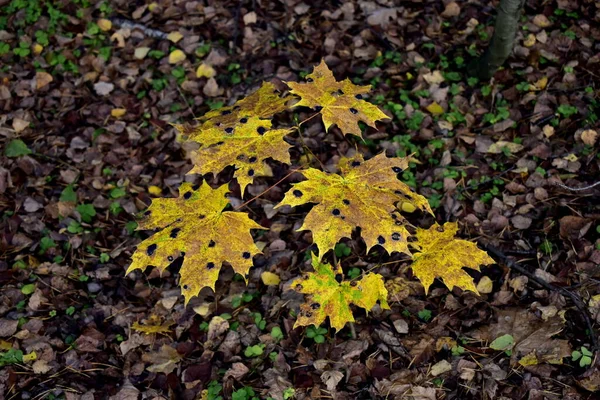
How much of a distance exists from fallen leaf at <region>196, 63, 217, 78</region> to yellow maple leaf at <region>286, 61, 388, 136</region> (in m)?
1.80

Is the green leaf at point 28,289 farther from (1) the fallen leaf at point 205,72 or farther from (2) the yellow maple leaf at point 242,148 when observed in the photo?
A: (1) the fallen leaf at point 205,72

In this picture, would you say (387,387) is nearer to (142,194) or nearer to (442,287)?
(442,287)

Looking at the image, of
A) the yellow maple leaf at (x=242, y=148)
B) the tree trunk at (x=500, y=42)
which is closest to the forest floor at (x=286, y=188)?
the tree trunk at (x=500, y=42)

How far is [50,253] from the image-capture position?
3.21 m

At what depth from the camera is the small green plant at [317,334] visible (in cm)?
268

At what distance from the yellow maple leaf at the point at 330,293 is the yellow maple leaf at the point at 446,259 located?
194 millimetres

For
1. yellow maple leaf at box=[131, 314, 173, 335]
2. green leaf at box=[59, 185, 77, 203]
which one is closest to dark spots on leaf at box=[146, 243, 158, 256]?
yellow maple leaf at box=[131, 314, 173, 335]

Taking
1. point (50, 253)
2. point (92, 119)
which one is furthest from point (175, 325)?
point (92, 119)

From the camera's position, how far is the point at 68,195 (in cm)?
344

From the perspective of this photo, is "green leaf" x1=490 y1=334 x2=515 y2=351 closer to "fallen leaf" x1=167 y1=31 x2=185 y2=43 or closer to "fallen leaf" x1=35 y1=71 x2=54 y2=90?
"fallen leaf" x1=167 y1=31 x2=185 y2=43

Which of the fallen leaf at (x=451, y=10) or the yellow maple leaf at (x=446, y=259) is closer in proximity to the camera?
the yellow maple leaf at (x=446, y=259)

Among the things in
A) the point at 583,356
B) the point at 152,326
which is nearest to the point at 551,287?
the point at 583,356

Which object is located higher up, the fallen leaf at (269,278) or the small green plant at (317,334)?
the fallen leaf at (269,278)

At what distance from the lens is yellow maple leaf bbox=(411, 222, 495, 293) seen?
90.3 inches
